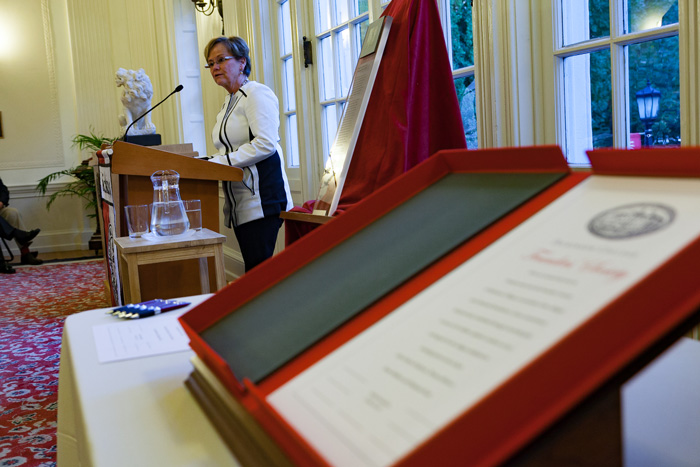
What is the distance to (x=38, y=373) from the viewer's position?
3.25 meters

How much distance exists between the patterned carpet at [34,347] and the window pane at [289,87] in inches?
73.8

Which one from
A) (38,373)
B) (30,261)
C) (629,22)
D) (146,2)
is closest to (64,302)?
(38,373)

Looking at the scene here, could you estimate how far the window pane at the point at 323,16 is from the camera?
13.1 ft

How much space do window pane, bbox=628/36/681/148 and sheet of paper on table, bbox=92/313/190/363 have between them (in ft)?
Answer: 5.06

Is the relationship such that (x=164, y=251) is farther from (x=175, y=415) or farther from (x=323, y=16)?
(x=323, y=16)

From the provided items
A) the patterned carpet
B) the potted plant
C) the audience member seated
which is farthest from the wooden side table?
the potted plant

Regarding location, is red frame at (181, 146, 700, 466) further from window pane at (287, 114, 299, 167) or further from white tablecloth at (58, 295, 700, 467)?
window pane at (287, 114, 299, 167)

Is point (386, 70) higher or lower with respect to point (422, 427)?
higher

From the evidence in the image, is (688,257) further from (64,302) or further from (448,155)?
(64,302)

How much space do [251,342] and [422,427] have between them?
209 mm

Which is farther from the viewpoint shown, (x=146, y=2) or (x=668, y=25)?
(x=146, y=2)

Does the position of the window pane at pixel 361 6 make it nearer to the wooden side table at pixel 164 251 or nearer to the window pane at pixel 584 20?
the window pane at pixel 584 20

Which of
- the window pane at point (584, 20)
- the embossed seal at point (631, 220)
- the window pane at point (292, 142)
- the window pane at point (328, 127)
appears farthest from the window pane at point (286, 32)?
the embossed seal at point (631, 220)

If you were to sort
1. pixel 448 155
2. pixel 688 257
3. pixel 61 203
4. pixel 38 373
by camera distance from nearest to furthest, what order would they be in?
pixel 688 257, pixel 448 155, pixel 38 373, pixel 61 203
